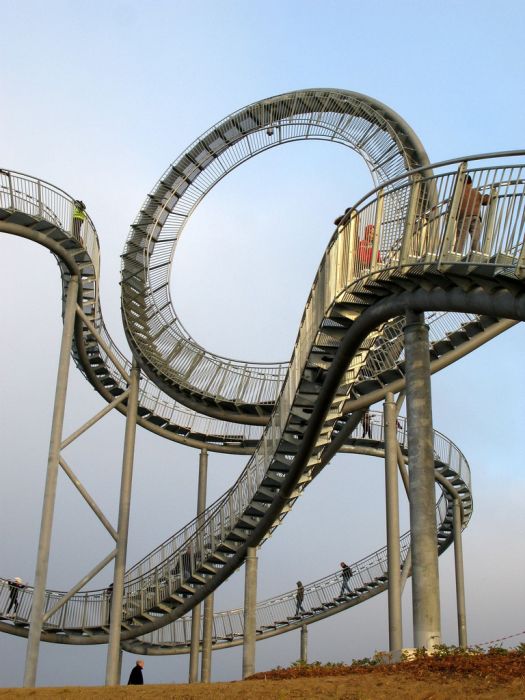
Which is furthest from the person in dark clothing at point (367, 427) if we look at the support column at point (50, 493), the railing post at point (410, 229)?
the railing post at point (410, 229)

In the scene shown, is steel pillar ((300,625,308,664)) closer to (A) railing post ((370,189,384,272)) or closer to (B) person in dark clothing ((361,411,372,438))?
(B) person in dark clothing ((361,411,372,438))

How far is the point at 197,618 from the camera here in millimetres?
25828

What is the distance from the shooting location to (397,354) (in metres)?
21.0

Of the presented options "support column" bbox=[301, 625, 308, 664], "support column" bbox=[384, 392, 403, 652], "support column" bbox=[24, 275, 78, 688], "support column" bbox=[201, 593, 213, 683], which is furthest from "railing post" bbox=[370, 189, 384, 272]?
"support column" bbox=[301, 625, 308, 664]

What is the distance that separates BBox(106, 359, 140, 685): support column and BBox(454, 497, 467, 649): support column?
9072mm

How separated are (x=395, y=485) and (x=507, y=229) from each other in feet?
32.6

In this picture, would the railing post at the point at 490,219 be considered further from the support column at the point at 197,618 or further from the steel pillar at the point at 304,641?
the steel pillar at the point at 304,641

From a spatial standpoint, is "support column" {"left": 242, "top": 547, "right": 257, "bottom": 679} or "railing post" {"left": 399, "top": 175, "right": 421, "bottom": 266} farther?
"support column" {"left": 242, "top": 547, "right": 257, "bottom": 679}

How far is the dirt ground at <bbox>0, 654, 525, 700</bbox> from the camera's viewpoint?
9562 millimetres

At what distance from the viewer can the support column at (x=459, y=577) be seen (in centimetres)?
2600

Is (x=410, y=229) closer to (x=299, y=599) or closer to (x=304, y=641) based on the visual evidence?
(x=299, y=599)

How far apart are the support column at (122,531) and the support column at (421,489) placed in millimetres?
11409

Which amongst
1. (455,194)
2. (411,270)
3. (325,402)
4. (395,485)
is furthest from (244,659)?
(455,194)

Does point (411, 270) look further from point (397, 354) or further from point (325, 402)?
point (397, 354)
